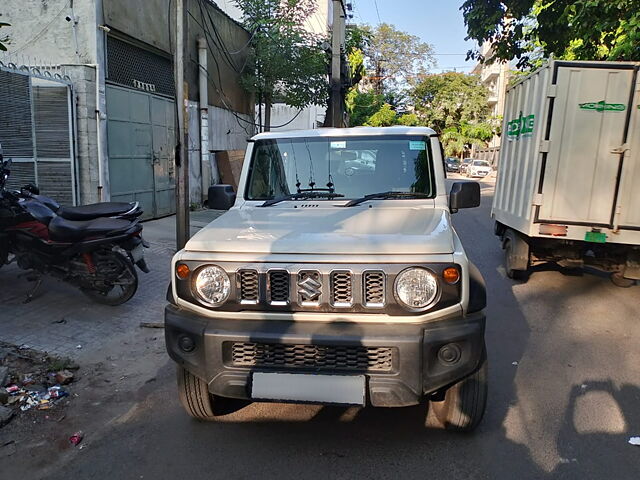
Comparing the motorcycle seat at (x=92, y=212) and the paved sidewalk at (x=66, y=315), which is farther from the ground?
the motorcycle seat at (x=92, y=212)

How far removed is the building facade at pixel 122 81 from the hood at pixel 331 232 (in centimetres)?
376

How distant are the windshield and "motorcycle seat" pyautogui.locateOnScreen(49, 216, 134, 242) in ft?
5.86

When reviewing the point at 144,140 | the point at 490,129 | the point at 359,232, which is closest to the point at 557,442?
the point at 359,232

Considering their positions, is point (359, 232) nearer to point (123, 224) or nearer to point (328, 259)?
point (328, 259)

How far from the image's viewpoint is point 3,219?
17.3 feet

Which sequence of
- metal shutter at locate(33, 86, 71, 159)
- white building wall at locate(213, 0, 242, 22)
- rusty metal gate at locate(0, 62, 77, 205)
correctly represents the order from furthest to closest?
white building wall at locate(213, 0, 242, 22) → metal shutter at locate(33, 86, 71, 159) → rusty metal gate at locate(0, 62, 77, 205)

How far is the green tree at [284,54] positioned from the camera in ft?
47.1

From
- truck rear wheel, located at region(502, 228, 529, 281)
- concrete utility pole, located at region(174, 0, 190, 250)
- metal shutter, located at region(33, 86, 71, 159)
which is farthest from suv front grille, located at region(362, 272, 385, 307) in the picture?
metal shutter, located at region(33, 86, 71, 159)

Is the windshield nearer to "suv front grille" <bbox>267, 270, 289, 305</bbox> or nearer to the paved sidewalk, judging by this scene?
"suv front grille" <bbox>267, 270, 289, 305</bbox>

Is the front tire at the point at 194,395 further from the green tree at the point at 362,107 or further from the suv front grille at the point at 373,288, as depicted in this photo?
the green tree at the point at 362,107

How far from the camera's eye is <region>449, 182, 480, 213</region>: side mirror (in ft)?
13.2

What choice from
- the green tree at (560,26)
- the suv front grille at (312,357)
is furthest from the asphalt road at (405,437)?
the green tree at (560,26)

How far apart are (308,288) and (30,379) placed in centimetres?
259

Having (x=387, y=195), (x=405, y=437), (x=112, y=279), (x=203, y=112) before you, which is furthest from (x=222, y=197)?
(x=203, y=112)
